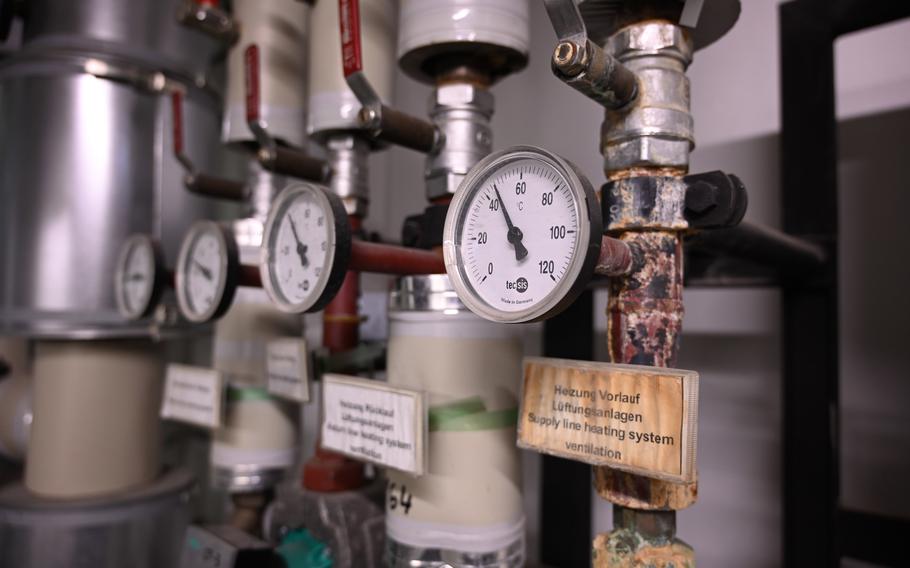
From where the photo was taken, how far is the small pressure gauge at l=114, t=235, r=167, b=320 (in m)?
0.83

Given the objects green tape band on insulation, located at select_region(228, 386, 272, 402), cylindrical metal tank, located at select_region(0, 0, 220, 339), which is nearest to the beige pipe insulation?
cylindrical metal tank, located at select_region(0, 0, 220, 339)

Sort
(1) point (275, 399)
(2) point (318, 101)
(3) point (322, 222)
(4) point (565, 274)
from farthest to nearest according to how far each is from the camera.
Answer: (1) point (275, 399) < (2) point (318, 101) < (3) point (322, 222) < (4) point (565, 274)

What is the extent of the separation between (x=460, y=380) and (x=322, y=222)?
0.65ft

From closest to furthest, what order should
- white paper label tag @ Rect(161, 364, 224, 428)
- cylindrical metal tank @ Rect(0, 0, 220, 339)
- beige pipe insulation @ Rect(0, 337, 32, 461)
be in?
1. white paper label tag @ Rect(161, 364, 224, 428)
2. cylindrical metal tank @ Rect(0, 0, 220, 339)
3. beige pipe insulation @ Rect(0, 337, 32, 461)

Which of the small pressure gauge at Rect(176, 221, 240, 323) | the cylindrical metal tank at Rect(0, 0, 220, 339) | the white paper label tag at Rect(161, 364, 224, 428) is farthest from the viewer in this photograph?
the cylindrical metal tank at Rect(0, 0, 220, 339)

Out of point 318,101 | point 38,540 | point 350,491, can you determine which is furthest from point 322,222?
point 38,540

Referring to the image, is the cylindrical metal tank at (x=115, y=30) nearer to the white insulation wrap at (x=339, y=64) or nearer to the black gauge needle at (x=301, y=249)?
the white insulation wrap at (x=339, y=64)

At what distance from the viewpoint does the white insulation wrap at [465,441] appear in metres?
0.57

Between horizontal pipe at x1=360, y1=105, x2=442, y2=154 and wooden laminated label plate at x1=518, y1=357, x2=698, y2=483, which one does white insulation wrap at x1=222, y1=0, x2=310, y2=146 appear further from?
wooden laminated label plate at x1=518, y1=357, x2=698, y2=483

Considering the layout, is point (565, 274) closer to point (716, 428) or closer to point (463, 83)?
point (463, 83)

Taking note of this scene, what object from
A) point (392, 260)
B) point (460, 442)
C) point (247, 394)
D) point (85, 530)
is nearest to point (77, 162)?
point (247, 394)

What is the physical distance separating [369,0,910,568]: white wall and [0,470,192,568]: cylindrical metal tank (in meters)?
0.53

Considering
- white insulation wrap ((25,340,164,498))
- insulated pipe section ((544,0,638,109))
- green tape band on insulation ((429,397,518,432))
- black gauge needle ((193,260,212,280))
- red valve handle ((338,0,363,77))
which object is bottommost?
white insulation wrap ((25,340,164,498))

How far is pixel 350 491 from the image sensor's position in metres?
0.77
